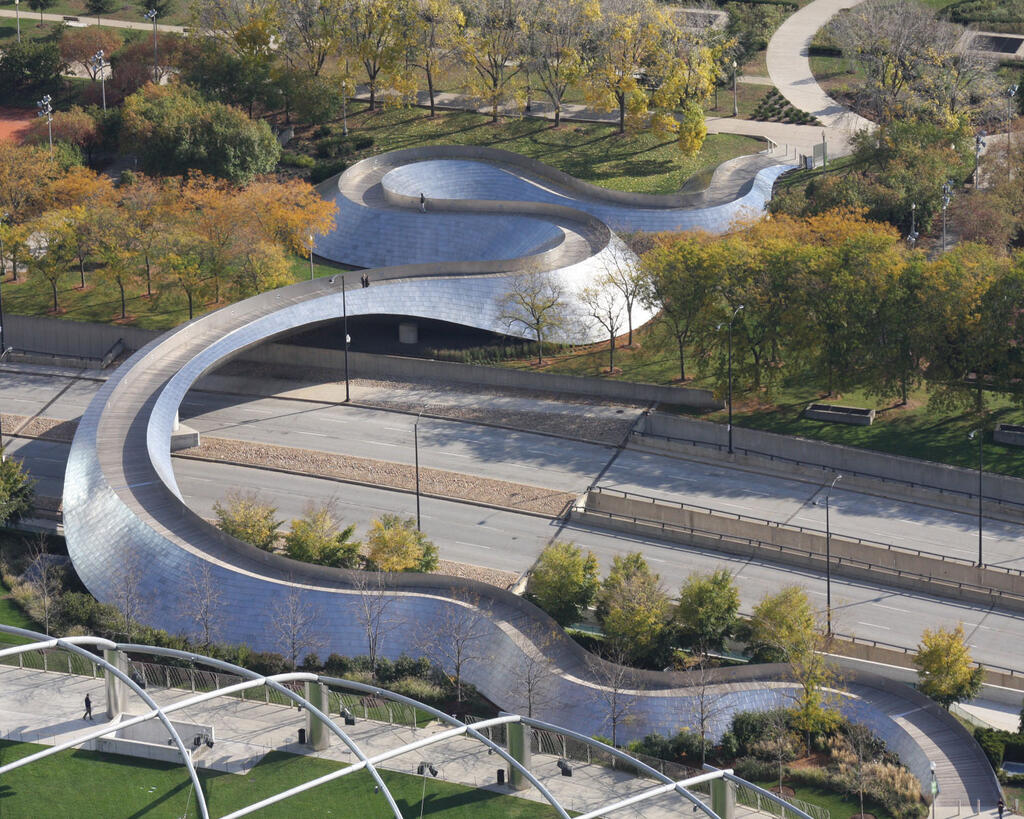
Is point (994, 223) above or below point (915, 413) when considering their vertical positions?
above

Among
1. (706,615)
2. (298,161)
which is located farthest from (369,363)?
(706,615)

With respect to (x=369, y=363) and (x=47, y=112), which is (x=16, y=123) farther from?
(x=369, y=363)

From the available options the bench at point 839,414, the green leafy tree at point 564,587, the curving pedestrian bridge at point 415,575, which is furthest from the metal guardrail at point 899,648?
the bench at point 839,414

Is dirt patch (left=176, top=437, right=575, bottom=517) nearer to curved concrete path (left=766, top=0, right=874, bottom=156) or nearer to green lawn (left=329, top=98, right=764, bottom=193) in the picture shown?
green lawn (left=329, top=98, right=764, bottom=193)

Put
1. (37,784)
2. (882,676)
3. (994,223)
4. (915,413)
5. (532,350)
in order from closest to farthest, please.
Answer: (37,784)
(882,676)
(915,413)
(532,350)
(994,223)

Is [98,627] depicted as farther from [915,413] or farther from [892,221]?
[892,221]

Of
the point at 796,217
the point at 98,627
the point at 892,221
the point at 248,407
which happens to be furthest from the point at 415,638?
the point at 892,221

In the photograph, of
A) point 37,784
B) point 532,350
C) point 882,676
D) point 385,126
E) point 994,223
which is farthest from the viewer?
point 385,126
